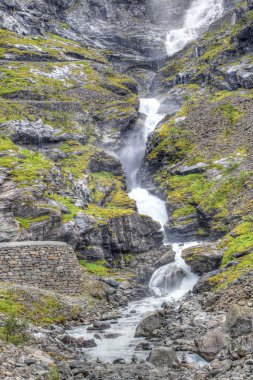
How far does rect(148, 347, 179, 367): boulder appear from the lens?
16.7 metres

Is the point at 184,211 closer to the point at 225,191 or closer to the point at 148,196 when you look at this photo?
the point at 225,191

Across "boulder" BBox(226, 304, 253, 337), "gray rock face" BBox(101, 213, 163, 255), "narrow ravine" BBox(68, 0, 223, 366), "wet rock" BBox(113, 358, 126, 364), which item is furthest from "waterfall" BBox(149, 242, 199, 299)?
"wet rock" BBox(113, 358, 126, 364)

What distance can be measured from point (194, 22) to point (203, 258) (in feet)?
348

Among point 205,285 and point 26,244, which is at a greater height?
point 26,244

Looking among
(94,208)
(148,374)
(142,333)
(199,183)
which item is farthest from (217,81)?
(148,374)

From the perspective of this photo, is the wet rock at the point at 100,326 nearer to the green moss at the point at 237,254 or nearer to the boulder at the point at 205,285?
the green moss at the point at 237,254

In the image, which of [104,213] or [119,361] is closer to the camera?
[119,361]

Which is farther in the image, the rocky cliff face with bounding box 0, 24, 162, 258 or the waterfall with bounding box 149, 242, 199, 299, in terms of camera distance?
the waterfall with bounding box 149, 242, 199, 299

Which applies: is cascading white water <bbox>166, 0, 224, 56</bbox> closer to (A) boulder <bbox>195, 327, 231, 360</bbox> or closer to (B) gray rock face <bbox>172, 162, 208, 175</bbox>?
(B) gray rock face <bbox>172, 162, 208, 175</bbox>

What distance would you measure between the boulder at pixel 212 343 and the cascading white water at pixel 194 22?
110 meters

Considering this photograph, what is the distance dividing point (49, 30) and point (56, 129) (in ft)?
204

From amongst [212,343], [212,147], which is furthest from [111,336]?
[212,147]

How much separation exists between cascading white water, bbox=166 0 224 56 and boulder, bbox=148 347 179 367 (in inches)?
4361

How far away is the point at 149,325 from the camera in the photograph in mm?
22891
